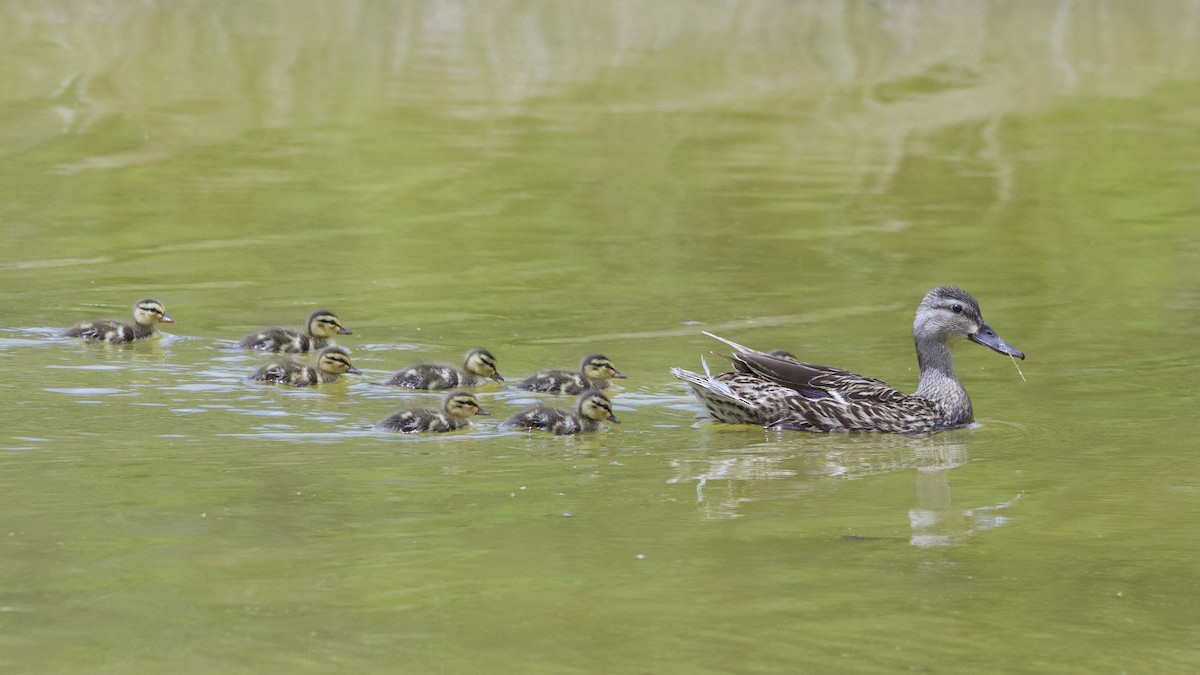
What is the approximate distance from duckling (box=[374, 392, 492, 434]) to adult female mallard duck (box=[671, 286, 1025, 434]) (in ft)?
2.83

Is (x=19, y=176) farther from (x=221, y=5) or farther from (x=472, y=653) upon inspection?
(x=221, y=5)

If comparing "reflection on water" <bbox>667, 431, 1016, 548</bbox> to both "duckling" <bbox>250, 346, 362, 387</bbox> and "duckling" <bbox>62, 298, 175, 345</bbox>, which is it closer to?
"duckling" <bbox>250, 346, 362, 387</bbox>

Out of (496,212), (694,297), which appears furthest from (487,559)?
(496,212)

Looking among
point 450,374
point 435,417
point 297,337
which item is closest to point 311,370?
point 450,374

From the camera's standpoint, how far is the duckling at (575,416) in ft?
25.2

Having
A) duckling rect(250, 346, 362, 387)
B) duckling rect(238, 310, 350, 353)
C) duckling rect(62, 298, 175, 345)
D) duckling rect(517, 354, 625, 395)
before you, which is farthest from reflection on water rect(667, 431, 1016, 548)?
duckling rect(62, 298, 175, 345)

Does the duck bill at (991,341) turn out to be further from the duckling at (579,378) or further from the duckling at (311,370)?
the duckling at (311,370)

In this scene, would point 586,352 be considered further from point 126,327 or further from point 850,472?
point 850,472

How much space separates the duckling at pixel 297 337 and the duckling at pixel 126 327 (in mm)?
436

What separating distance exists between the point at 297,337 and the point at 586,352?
1.28m

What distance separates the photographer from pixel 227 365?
8797 millimetres

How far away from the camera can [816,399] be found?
317 inches

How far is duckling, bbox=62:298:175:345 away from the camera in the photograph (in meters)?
9.17

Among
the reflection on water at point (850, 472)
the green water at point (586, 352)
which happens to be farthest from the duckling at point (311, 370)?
the reflection on water at point (850, 472)
